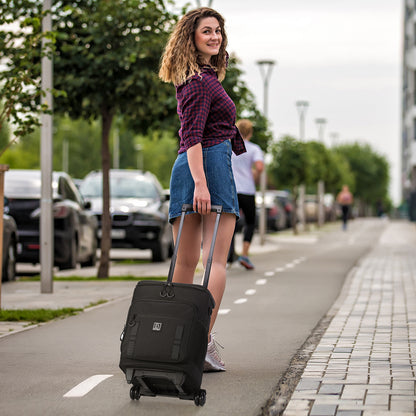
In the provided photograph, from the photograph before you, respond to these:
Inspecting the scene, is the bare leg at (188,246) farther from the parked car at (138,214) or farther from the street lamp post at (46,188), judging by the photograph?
the parked car at (138,214)

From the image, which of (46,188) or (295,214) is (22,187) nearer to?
(46,188)

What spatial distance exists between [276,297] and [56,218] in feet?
15.6

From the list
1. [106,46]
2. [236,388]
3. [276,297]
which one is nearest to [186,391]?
[236,388]

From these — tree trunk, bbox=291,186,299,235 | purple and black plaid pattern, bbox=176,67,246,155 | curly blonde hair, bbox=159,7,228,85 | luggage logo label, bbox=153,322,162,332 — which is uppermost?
curly blonde hair, bbox=159,7,228,85

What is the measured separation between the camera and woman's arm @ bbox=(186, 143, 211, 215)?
5.63m

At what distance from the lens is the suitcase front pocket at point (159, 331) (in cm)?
491

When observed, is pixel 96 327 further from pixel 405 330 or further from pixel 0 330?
pixel 405 330

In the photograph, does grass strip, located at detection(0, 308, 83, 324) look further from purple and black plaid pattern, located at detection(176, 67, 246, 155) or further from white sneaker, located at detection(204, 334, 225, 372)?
purple and black plaid pattern, located at detection(176, 67, 246, 155)

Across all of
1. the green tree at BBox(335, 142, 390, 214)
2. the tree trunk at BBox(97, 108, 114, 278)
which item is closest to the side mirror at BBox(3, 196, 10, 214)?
the tree trunk at BBox(97, 108, 114, 278)

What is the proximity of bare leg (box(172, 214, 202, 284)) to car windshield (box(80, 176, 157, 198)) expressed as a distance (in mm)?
13101

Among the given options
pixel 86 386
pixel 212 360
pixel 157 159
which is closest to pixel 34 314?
pixel 212 360

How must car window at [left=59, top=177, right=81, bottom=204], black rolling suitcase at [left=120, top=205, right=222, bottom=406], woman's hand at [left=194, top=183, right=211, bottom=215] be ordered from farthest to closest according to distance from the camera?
car window at [left=59, top=177, right=81, bottom=204] < woman's hand at [left=194, top=183, right=211, bottom=215] < black rolling suitcase at [left=120, top=205, right=222, bottom=406]

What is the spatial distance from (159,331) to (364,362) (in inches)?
76.4

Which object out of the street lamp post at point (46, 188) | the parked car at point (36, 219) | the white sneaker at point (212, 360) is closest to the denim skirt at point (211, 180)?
the white sneaker at point (212, 360)
